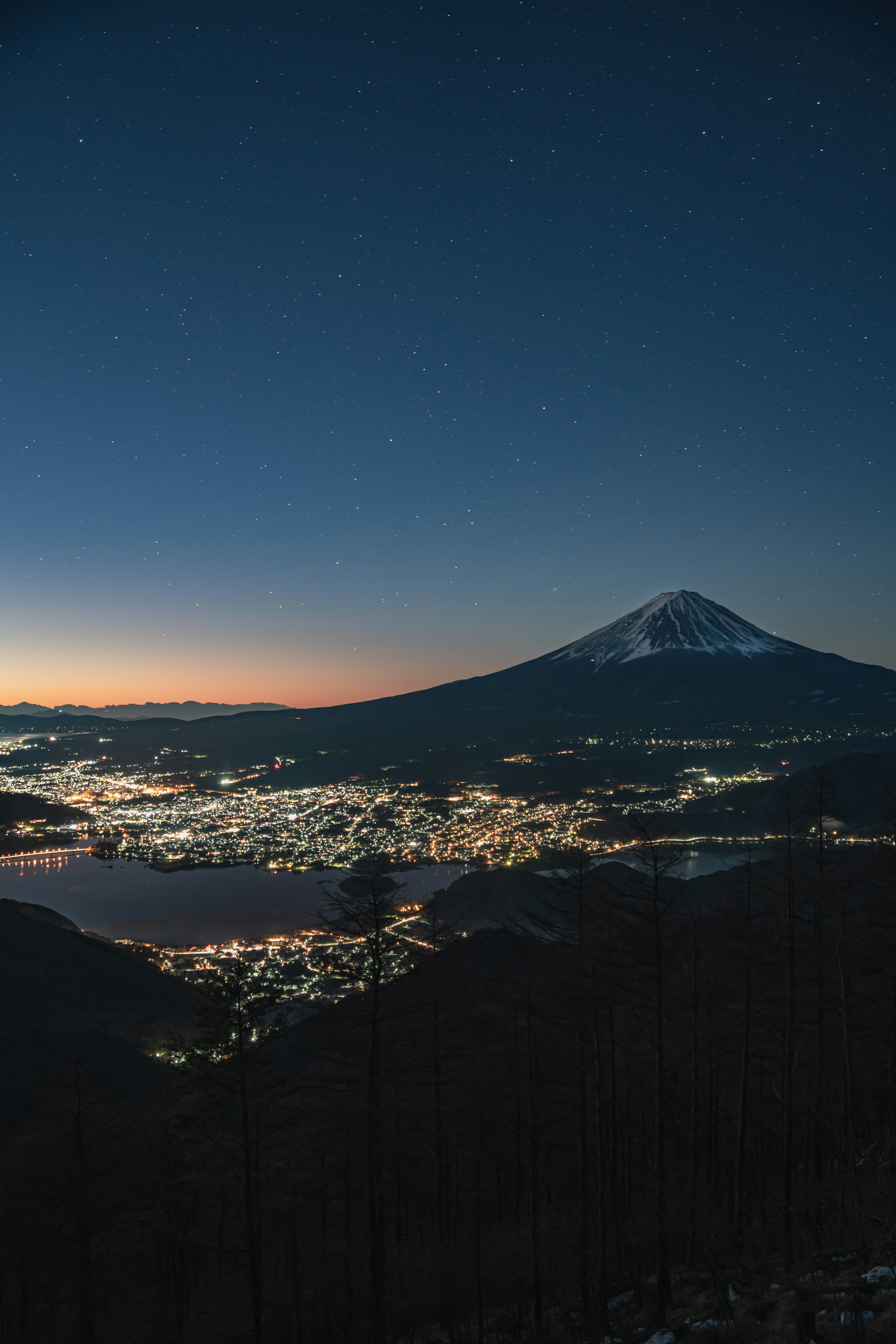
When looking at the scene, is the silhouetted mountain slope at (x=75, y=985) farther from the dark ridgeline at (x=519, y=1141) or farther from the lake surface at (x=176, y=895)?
the lake surface at (x=176, y=895)

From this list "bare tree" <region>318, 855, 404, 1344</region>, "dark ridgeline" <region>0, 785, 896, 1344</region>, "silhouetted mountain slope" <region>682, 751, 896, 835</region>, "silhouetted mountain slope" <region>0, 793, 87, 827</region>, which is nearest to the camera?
"bare tree" <region>318, 855, 404, 1344</region>

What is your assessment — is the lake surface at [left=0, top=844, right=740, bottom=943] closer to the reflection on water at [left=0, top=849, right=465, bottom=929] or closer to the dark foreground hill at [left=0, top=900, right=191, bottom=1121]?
the reflection on water at [left=0, top=849, right=465, bottom=929]

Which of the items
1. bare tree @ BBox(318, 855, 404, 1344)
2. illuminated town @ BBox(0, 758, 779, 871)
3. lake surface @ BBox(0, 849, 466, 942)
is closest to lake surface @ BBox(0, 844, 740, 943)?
lake surface @ BBox(0, 849, 466, 942)

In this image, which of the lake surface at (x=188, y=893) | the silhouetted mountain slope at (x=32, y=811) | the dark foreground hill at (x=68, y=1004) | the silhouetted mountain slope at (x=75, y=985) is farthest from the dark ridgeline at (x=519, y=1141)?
the silhouetted mountain slope at (x=32, y=811)

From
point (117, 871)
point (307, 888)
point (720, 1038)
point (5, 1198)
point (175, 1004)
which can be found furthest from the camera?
point (117, 871)

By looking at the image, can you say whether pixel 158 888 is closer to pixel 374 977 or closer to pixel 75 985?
pixel 75 985

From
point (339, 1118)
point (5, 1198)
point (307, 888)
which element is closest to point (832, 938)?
point (339, 1118)

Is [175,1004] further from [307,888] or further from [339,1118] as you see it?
[307,888]

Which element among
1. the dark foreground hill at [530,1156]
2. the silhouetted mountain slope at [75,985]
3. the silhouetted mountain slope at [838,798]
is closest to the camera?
the dark foreground hill at [530,1156]
